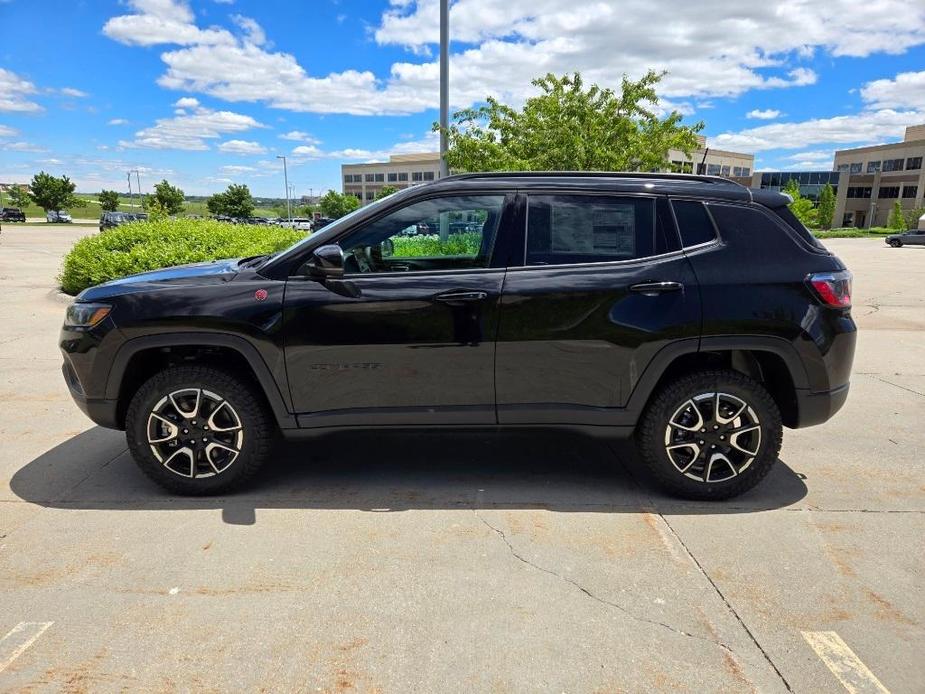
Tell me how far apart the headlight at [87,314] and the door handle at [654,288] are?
2.92m

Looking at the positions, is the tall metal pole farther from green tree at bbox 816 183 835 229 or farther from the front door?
green tree at bbox 816 183 835 229

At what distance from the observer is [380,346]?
3469mm

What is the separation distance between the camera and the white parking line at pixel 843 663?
88.8 inches

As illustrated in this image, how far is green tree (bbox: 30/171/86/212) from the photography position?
232 ft

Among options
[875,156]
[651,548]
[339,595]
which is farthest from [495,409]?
[875,156]

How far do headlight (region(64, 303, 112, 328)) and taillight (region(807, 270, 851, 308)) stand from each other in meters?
3.89

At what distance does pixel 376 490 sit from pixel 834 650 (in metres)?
2.42

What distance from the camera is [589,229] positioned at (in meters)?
3.56

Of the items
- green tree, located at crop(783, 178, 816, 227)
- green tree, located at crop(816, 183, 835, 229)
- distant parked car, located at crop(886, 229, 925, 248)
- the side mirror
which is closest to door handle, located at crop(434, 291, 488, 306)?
the side mirror

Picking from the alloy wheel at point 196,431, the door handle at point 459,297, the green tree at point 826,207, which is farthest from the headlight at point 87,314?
the green tree at point 826,207

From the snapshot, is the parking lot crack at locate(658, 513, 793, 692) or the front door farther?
the front door

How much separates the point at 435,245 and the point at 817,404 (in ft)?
7.77

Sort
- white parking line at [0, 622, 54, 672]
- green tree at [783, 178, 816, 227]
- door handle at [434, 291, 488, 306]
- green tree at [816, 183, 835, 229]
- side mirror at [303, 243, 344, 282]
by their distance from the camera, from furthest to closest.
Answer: green tree at [816, 183, 835, 229] → green tree at [783, 178, 816, 227] → door handle at [434, 291, 488, 306] → side mirror at [303, 243, 344, 282] → white parking line at [0, 622, 54, 672]

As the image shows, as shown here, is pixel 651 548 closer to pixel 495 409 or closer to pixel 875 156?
pixel 495 409
